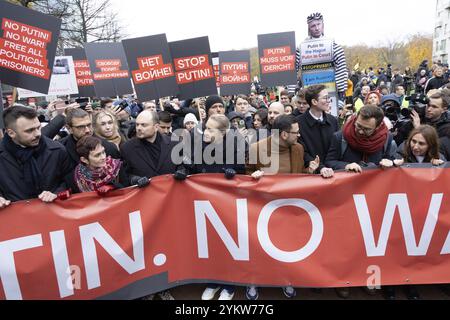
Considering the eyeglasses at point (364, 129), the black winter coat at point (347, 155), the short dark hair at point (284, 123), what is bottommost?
the black winter coat at point (347, 155)

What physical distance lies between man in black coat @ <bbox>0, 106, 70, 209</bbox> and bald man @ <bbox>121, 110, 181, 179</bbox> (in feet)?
2.35

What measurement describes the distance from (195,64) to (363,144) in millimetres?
2705

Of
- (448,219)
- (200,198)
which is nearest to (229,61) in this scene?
(200,198)

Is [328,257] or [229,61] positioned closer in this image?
[328,257]

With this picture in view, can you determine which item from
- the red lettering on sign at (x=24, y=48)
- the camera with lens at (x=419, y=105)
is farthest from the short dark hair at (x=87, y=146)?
the camera with lens at (x=419, y=105)

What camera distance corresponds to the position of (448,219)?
3.18 m

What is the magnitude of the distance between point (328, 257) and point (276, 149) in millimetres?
1089

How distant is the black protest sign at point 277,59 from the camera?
274 inches

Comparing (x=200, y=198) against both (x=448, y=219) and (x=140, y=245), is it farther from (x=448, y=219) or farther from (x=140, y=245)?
(x=448, y=219)

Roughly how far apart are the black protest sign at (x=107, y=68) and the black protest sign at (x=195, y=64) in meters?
2.42

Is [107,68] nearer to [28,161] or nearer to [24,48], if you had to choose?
[24,48]

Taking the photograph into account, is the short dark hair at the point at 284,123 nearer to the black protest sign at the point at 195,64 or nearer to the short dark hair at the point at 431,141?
the short dark hair at the point at 431,141

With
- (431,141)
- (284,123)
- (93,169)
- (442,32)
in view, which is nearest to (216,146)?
(284,123)

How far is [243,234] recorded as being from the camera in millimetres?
3283
